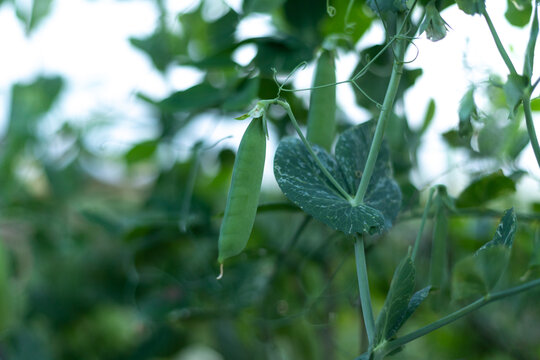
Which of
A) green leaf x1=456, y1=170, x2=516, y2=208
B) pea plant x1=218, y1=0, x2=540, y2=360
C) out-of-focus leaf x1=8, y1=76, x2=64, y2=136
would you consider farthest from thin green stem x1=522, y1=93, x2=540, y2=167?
out-of-focus leaf x1=8, y1=76, x2=64, y2=136

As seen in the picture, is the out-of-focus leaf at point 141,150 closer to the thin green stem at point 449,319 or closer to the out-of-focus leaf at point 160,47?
the out-of-focus leaf at point 160,47

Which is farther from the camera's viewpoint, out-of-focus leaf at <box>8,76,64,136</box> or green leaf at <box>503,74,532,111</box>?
out-of-focus leaf at <box>8,76,64,136</box>

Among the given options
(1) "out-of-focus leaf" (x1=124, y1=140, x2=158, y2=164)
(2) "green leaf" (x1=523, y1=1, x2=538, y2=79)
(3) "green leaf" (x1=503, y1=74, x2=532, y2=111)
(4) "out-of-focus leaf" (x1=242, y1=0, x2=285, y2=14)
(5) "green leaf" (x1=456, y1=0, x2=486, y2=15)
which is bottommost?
(1) "out-of-focus leaf" (x1=124, y1=140, x2=158, y2=164)

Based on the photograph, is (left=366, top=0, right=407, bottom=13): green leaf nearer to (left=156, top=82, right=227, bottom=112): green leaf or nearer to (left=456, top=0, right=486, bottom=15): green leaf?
(left=456, top=0, right=486, bottom=15): green leaf

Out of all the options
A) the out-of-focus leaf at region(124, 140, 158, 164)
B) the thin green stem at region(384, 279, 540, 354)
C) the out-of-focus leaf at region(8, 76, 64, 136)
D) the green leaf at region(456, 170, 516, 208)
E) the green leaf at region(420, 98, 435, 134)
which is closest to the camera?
the thin green stem at region(384, 279, 540, 354)

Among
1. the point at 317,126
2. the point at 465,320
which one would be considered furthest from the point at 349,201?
the point at 465,320

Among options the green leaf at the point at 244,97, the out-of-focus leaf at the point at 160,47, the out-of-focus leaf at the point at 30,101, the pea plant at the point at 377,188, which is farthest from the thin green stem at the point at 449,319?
the out-of-focus leaf at the point at 30,101
